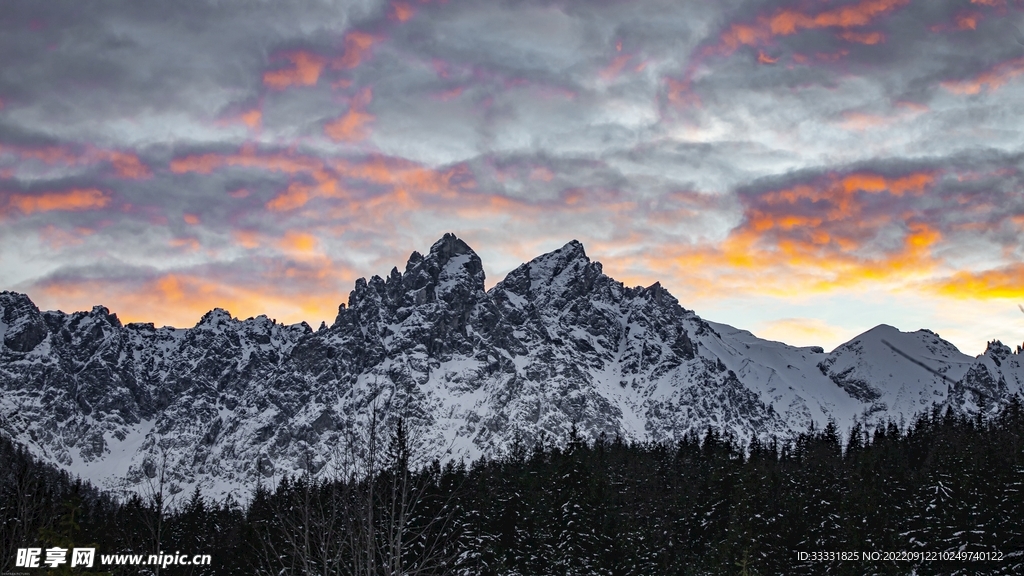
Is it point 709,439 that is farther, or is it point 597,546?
point 709,439

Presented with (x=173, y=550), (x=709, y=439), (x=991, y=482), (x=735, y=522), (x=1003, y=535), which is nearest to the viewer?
(x=1003, y=535)

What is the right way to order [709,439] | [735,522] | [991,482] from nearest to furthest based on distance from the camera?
1. [991,482]
2. [735,522]
3. [709,439]

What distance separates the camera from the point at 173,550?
78.6m

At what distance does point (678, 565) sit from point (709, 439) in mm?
41099

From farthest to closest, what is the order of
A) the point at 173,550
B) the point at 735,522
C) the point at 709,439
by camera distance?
the point at 709,439
the point at 173,550
the point at 735,522

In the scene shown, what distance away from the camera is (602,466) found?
92.4 metres

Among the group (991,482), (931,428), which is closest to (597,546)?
(991,482)

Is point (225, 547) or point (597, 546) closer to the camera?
point (597, 546)

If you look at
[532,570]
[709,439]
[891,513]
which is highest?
[709,439]

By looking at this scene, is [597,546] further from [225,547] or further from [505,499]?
[225,547]

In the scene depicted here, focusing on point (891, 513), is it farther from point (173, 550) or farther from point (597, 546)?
point (173, 550)

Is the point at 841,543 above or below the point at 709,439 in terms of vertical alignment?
below

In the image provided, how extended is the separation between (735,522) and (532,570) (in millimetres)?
16293

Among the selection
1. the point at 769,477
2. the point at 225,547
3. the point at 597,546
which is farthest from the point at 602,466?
the point at 225,547
